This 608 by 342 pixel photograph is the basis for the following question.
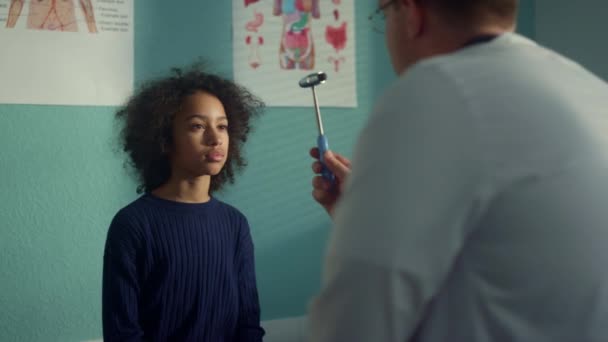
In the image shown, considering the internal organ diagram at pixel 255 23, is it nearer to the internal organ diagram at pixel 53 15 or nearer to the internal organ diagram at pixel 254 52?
the internal organ diagram at pixel 254 52

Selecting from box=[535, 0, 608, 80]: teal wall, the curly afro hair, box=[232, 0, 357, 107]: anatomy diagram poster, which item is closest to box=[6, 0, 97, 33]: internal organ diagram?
the curly afro hair

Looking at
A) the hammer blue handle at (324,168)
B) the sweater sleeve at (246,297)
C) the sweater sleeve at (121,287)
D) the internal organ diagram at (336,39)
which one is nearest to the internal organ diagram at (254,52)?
the internal organ diagram at (336,39)

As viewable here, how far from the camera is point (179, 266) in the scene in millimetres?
1322

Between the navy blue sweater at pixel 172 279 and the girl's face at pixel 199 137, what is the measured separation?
0.09 metres

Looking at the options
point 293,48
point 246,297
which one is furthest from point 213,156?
point 293,48

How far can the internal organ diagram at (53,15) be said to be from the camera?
169 centimetres

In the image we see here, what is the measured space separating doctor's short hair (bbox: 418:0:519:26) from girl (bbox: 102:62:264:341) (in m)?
0.84

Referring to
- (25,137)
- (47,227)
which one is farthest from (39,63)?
(47,227)

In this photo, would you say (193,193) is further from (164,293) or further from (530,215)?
(530,215)

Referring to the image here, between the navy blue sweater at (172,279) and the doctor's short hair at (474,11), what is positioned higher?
the doctor's short hair at (474,11)

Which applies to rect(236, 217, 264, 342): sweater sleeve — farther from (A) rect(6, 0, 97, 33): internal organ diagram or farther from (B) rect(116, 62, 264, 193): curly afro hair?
(A) rect(6, 0, 97, 33): internal organ diagram

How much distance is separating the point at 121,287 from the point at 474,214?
0.93 meters

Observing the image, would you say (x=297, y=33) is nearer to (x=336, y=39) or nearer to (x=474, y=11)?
(x=336, y=39)

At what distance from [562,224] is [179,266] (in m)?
0.95
